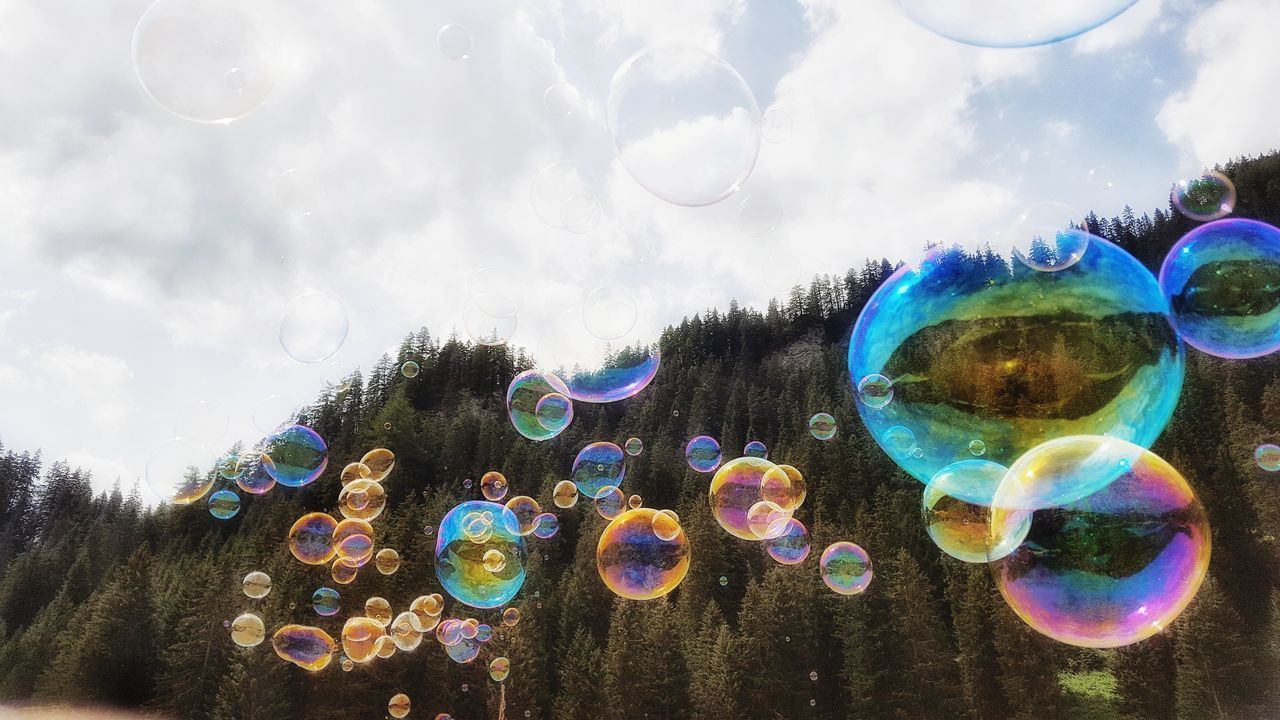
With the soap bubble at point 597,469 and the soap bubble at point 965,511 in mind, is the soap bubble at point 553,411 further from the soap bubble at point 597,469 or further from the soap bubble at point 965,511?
the soap bubble at point 965,511

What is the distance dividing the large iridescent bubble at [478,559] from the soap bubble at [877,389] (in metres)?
9.42

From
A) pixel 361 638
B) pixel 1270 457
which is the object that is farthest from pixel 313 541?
pixel 1270 457

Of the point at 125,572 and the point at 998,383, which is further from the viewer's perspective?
the point at 125,572

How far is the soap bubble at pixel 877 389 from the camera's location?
699 centimetres

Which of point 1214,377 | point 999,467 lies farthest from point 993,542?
point 1214,377

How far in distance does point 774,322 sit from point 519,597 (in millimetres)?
80578

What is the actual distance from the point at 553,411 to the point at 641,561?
13.6 ft

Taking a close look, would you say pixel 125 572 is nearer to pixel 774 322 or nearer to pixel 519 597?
pixel 519 597

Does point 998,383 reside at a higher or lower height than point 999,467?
higher

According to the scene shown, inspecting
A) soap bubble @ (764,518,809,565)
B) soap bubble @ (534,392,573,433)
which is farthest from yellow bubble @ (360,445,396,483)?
soap bubble @ (764,518,809,565)

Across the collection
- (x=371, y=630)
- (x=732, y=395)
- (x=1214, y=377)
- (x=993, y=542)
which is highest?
(x=732, y=395)

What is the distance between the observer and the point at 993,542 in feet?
21.6

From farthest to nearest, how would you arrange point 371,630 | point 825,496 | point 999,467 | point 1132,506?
point 825,496 → point 371,630 → point 999,467 → point 1132,506

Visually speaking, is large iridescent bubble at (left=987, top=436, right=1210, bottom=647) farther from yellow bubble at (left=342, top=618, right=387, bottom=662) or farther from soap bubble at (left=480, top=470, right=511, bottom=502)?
yellow bubble at (left=342, top=618, right=387, bottom=662)
